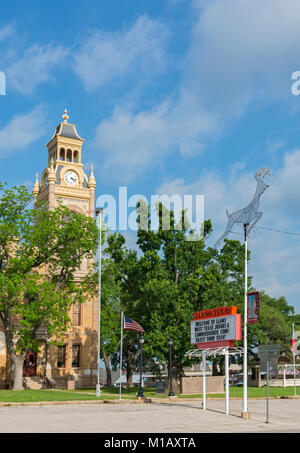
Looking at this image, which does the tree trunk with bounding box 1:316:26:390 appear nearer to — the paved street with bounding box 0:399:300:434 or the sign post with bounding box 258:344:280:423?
the paved street with bounding box 0:399:300:434

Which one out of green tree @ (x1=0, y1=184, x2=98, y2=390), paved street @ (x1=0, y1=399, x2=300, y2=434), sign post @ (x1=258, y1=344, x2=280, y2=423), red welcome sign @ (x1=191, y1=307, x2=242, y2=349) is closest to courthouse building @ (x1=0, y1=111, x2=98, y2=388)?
green tree @ (x1=0, y1=184, x2=98, y2=390)

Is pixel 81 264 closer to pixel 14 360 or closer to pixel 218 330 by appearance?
pixel 14 360

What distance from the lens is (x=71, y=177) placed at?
184 feet

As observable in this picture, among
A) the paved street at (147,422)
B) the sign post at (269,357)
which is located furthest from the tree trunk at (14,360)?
the sign post at (269,357)

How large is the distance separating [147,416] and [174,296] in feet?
55.4

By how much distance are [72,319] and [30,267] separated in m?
13.3

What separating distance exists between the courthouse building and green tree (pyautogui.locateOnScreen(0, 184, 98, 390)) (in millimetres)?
4006

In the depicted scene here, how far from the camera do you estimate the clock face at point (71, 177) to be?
55.8 meters

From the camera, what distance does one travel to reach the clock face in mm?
55825

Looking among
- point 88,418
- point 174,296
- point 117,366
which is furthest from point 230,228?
point 117,366

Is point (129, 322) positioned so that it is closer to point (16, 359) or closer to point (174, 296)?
point (174, 296)

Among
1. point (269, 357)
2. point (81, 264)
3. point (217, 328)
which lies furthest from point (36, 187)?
point (269, 357)

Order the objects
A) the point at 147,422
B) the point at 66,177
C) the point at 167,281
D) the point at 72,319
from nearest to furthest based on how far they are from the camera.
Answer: the point at 147,422 → the point at 167,281 → the point at 72,319 → the point at 66,177

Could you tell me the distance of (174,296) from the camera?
38.3 meters
